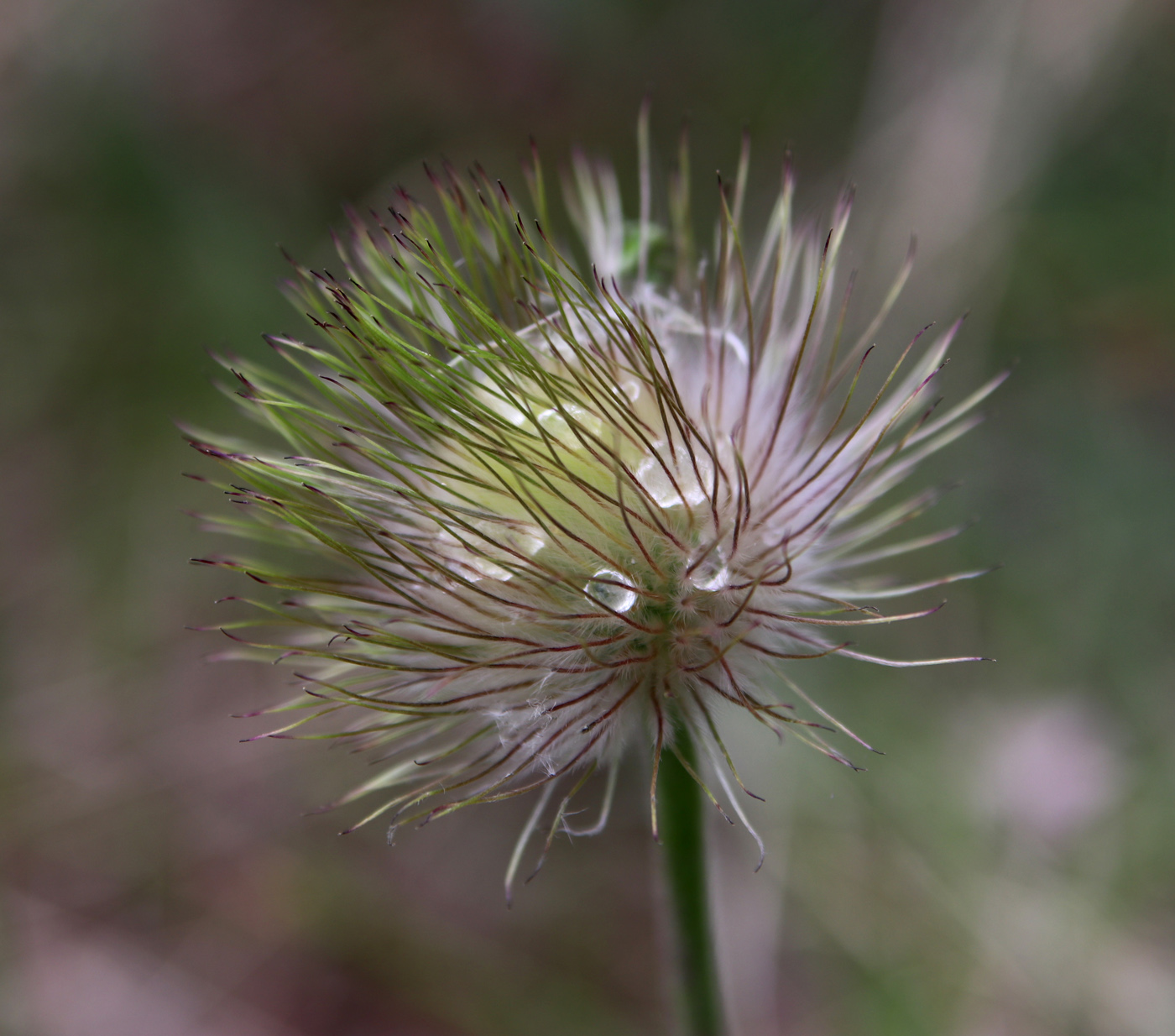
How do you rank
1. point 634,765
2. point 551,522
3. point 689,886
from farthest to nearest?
point 634,765 < point 689,886 < point 551,522

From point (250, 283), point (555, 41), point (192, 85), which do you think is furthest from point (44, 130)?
point (555, 41)

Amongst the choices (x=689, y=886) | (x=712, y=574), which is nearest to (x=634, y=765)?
Answer: (x=689, y=886)

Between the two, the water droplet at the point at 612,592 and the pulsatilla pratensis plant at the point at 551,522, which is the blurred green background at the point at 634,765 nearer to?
the pulsatilla pratensis plant at the point at 551,522

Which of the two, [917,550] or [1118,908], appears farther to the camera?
[917,550]

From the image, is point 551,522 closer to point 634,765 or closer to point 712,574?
point 712,574

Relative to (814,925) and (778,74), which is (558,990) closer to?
(814,925)

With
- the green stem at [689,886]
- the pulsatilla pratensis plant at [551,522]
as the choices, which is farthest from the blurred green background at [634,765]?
the pulsatilla pratensis plant at [551,522]
